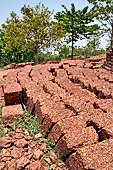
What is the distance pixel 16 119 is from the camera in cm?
435

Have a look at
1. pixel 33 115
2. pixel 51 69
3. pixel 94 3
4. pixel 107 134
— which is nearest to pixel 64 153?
pixel 107 134

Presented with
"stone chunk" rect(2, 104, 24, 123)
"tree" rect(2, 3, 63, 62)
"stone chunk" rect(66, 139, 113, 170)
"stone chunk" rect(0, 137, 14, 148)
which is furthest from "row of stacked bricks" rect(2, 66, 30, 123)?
"tree" rect(2, 3, 63, 62)

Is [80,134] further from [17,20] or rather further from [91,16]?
[91,16]

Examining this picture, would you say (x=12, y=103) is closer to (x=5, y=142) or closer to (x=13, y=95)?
(x=13, y=95)

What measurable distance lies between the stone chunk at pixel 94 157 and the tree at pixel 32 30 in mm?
13743

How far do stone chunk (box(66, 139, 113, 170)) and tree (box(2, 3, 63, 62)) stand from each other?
13.7m

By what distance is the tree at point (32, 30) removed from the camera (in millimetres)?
15305

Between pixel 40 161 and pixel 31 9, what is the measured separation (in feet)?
53.5

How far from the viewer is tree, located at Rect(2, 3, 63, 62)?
50.2 ft

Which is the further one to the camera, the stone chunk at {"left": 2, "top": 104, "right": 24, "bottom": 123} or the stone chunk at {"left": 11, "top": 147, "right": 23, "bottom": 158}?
the stone chunk at {"left": 2, "top": 104, "right": 24, "bottom": 123}

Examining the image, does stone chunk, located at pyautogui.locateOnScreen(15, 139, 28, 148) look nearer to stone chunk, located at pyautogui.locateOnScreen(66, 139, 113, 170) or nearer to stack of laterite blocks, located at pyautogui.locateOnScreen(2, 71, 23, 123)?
stack of laterite blocks, located at pyautogui.locateOnScreen(2, 71, 23, 123)

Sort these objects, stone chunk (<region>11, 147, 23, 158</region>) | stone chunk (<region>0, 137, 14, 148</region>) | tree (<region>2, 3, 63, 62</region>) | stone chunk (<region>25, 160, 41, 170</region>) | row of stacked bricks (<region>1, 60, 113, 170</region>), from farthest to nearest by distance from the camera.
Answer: tree (<region>2, 3, 63, 62</region>), stone chunk (<region>0, 137, 14, 148</region>), stone chunk (<region>11, 147, 23, 158</region>), stone chunk (<region>25, 160, 41, 170</region>), row of stacked bricks (<region>1, 60, 113, 170</region>)

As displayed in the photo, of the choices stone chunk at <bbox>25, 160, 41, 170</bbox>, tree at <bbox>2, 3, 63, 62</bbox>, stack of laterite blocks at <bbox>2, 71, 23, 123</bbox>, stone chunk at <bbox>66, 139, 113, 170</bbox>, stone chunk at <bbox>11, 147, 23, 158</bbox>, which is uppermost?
tree at <bbox>2, 3, 63, 62</bbox>

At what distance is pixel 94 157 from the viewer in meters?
2.54
